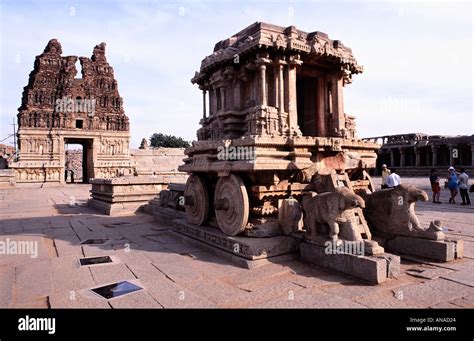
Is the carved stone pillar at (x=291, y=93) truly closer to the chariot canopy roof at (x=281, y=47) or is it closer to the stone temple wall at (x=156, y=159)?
the chariot canopy roof at (x=281, y=47)

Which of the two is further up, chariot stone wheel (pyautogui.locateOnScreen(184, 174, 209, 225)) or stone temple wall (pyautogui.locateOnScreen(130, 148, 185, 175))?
stone temple wall (pyautogui.locateOnScreen(130, 148, 185, 175))

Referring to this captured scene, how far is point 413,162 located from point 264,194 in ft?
136

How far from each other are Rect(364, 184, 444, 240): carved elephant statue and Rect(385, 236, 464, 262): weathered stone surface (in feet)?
0.28

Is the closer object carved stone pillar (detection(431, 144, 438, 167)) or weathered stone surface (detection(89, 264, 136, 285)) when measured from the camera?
weathered stone surface (detection(89, 264, 136, 285))

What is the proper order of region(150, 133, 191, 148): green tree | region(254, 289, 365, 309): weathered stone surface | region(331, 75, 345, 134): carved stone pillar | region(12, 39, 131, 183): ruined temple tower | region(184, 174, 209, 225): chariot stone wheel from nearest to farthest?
region(254, 289, 365, 309): weathered stone surface < region(184, 174, 209, 225): chariot stone wheel < region(331, 75, 345, 134): carved stone pillar < region(12, 39, 131, 183): ruined temple tower < region(150, 133, 191, 148): green tree

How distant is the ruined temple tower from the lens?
3036cm

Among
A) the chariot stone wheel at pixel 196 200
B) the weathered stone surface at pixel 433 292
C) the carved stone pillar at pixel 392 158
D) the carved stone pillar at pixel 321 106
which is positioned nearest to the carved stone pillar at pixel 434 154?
the carved stone pillar at pixel 392 158

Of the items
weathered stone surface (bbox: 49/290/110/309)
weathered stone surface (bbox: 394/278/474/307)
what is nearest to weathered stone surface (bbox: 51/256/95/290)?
weathered stone surface (bbox: 49/290/110/309)

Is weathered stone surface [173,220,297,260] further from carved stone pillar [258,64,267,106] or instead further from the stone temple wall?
the stone temple wall

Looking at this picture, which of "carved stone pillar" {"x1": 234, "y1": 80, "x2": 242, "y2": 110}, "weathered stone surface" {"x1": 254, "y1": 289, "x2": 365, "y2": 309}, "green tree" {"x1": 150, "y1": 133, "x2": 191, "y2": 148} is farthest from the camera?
"green tree" {"x1": 150, "y1": 133, "x2": 191, "y2": 148}

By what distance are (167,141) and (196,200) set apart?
252 feet

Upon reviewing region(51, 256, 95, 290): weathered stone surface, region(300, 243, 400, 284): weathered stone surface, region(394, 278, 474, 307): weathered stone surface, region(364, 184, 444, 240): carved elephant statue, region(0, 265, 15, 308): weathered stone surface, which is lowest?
region(0, 265, 15, 308): weathered stone surface

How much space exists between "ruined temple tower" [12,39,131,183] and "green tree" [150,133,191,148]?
43.0m
